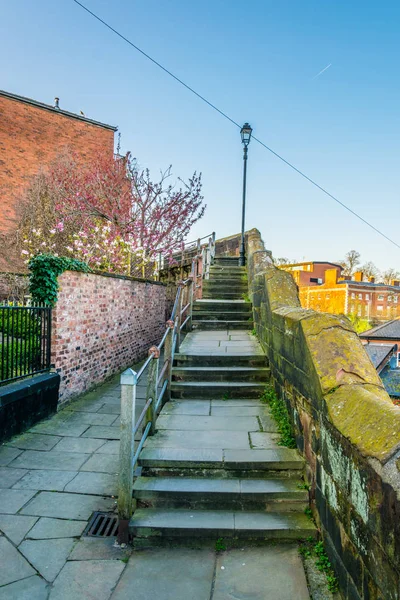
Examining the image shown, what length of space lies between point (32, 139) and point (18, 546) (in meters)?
18.5

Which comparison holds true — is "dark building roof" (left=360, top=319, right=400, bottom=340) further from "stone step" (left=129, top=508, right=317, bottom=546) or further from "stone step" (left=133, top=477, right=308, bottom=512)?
"stone step" (left=129, top=508, right=317, bottom=546)

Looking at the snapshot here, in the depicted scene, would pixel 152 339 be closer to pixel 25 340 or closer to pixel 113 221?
pixel 113 221

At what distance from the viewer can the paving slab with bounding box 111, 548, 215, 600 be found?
2.48 m

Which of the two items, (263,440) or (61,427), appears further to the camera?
(61,427)

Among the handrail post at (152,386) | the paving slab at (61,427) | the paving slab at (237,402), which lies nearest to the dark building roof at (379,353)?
the paving slab at (237,402)

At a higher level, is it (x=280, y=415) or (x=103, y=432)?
(x=280, y=415)

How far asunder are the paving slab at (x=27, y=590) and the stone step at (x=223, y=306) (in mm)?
6479

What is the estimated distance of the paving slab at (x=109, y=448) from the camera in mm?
4621

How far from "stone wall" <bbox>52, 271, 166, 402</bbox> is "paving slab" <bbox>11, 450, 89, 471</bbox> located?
1.87 meters

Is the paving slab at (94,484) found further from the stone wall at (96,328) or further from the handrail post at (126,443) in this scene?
the stone wall at (96,328)

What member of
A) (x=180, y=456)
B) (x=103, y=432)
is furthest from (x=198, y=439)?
(x=103, y=432)

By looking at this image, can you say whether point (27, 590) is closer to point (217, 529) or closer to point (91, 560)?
point (91, 560)

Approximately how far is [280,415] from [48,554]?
271 cm

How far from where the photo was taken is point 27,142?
17359 mm
